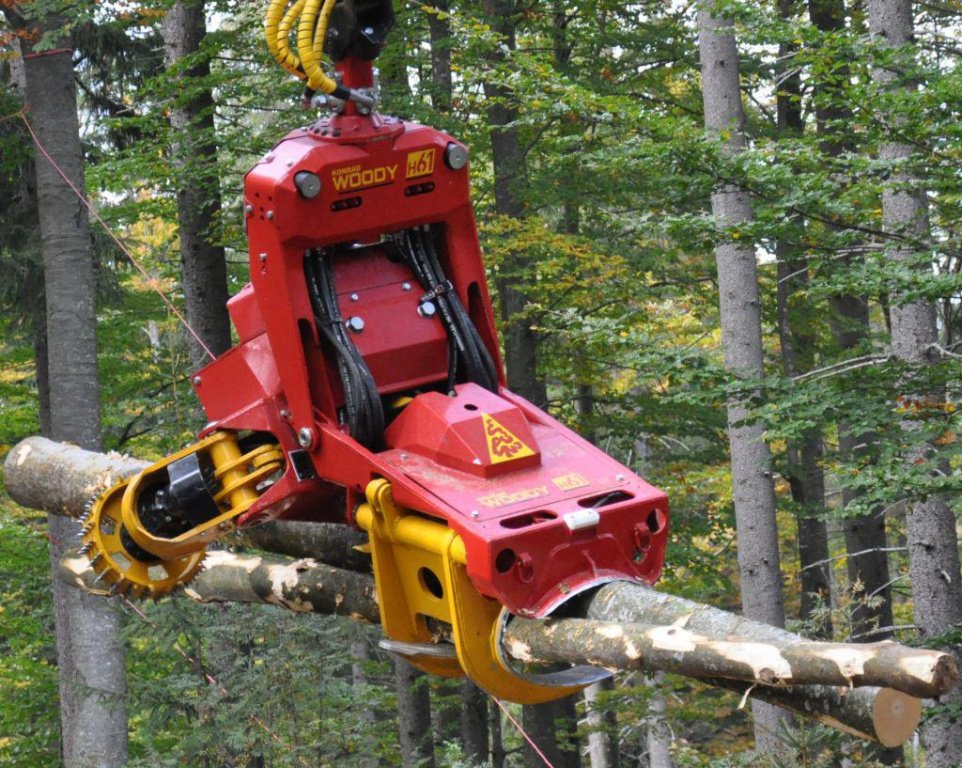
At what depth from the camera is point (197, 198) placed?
14.8 metres

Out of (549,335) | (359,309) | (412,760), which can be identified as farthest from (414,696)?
(359,309)

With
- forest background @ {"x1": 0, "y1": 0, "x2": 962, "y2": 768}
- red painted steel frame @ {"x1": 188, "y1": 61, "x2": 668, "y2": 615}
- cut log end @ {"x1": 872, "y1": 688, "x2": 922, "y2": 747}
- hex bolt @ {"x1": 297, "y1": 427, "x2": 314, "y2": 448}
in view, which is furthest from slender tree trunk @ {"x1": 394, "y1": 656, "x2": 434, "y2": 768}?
cut log end @ {"x1": 872, "y1": 688, "x2": 922, "y2": 747}

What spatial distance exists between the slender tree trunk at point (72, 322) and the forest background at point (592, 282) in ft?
0.48

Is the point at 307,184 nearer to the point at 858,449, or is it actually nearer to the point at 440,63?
the point at 440,63

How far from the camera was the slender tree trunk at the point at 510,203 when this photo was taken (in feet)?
49.6

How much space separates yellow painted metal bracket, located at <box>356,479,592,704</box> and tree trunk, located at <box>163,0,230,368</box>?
28.4ft

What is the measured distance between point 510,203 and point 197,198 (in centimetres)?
355

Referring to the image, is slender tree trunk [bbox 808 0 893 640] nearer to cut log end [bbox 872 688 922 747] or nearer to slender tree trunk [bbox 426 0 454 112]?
slender tree trunk [bbox 426 0 454 112]

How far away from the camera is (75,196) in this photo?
491 inches

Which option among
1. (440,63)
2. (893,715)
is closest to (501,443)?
(893,715)

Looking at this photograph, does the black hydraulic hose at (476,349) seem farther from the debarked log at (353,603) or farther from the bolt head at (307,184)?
the debarked log at (353,603)

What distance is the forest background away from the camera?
9117 mm

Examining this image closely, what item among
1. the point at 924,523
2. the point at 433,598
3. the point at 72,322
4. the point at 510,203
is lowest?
the point at 924,523

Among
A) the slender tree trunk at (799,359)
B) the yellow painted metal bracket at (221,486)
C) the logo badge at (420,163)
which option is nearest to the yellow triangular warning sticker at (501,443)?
the logo badge at (420,163)
